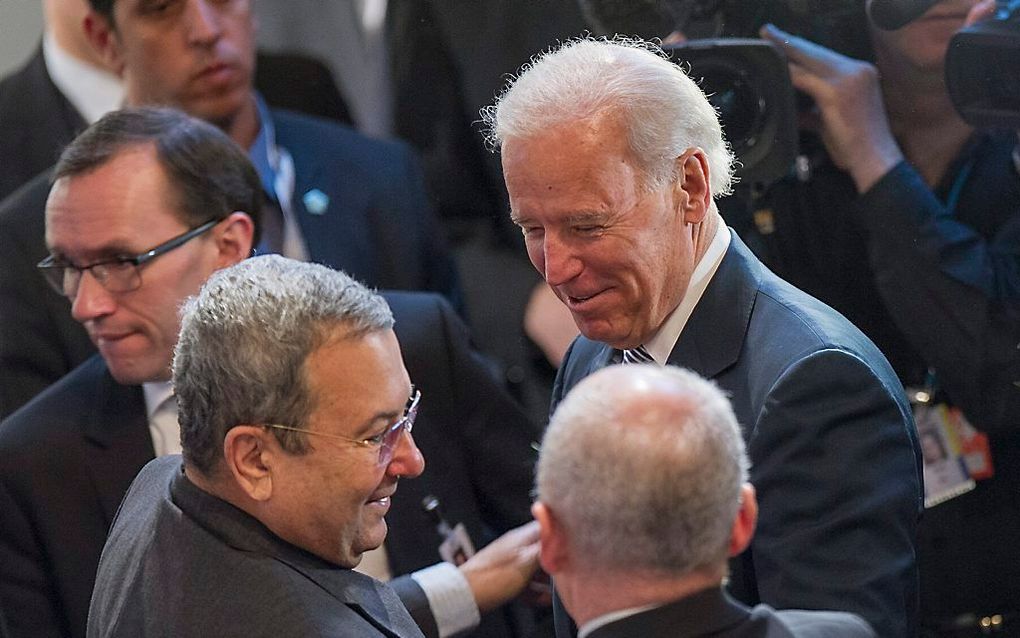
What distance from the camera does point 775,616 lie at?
Result: 1.53 m

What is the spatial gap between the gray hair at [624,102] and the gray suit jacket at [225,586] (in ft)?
2.10

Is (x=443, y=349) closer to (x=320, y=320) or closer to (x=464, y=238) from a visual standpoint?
(x=320, y=320)

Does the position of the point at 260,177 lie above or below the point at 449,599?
above

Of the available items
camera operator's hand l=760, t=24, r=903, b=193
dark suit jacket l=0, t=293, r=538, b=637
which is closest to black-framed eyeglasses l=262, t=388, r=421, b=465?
dark suit jacket l=0, t=293, r=538, b=637

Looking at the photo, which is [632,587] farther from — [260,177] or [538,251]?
[260,177]

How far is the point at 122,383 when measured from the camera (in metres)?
2.54

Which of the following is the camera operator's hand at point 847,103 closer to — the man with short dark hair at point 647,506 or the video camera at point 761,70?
the video camera at point 761,70

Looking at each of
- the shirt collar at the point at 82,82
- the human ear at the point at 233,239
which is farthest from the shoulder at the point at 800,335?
the shirt collar at the point at 82,82

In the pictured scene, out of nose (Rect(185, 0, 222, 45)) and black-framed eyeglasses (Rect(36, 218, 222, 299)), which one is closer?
black-framed eyeglasses (Rect(36, 218, 222, 299))

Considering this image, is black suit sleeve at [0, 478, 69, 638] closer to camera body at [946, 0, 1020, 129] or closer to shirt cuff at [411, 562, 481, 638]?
shirt cuff at [411, 562, 481, 638]

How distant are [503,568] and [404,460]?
54 cm

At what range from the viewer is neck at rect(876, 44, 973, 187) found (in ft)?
7.94

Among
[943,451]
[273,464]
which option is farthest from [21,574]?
[943,451]

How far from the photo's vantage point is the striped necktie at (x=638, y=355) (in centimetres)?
205
